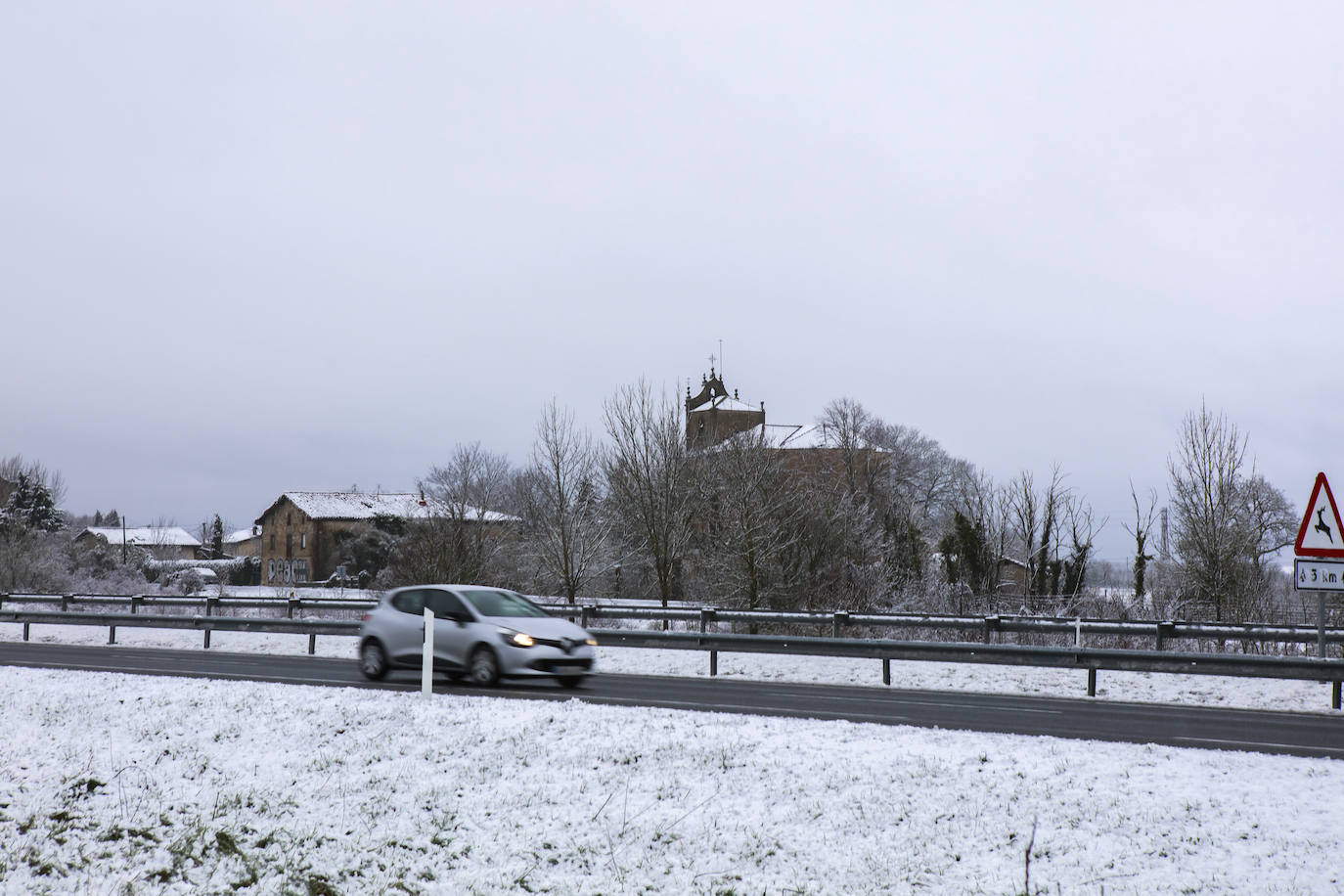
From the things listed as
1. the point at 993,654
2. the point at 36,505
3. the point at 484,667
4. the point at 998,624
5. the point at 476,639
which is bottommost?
the point at 484,667

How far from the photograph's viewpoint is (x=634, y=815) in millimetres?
8852

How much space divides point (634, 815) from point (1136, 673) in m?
13.9

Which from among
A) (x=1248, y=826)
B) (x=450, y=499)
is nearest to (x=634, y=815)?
(x=1248, y=826)

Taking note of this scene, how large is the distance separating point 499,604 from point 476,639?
2.96 feet

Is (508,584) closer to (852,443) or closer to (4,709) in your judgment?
(4,709)

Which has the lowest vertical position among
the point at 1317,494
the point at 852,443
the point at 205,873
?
the point at 205,873

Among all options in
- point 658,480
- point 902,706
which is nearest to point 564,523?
point 658,480

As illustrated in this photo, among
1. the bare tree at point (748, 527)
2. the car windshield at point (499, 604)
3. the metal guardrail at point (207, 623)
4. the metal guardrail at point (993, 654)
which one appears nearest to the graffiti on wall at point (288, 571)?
the bare tree at point (748, 527)

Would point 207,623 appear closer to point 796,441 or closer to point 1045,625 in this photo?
point 1045,625

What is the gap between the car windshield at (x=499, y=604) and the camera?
16734mm

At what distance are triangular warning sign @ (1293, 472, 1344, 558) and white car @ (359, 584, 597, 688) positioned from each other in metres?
10.1

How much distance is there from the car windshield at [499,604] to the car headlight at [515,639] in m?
0.65

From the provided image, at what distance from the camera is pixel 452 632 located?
16.5 m

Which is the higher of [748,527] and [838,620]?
[748,527]
